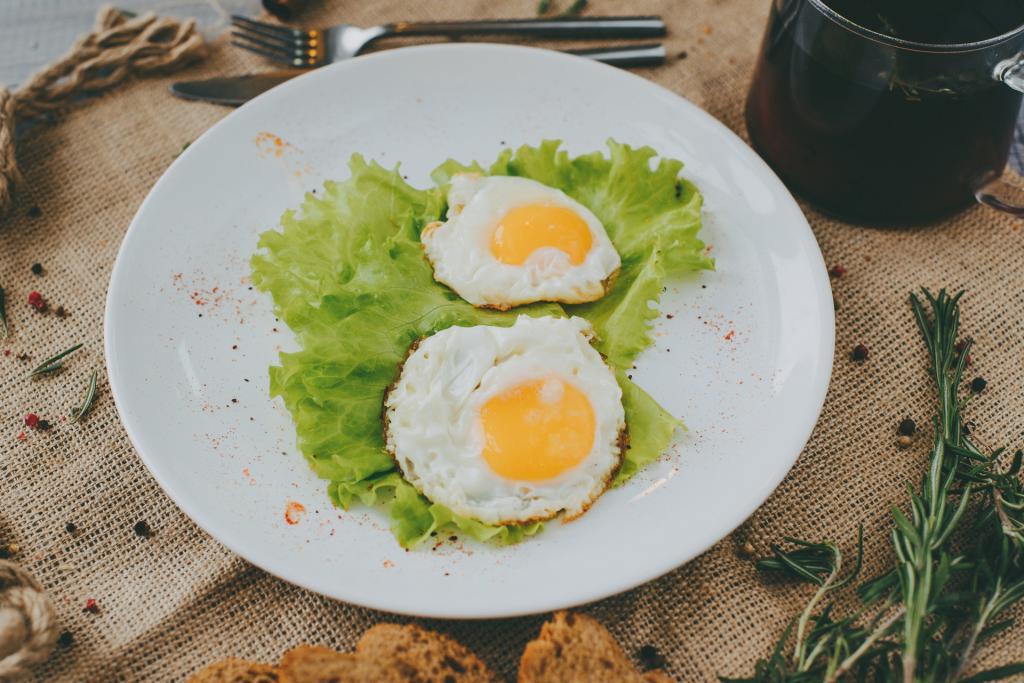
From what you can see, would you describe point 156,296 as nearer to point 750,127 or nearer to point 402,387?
point 402,387

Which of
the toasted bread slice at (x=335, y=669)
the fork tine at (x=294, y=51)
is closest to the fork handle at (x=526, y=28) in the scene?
the fork tine at (x=294, y=51)

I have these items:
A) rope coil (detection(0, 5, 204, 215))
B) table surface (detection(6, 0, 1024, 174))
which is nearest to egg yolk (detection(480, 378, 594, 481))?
rope coil (detection(0, 5, 204, 215))

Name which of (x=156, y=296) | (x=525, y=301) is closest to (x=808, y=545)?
(x=525, y=301)

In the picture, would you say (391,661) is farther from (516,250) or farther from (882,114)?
(882,114)

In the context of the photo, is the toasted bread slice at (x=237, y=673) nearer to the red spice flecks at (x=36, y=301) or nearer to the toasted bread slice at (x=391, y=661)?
the toasted bread slice at (x=391, y=661)

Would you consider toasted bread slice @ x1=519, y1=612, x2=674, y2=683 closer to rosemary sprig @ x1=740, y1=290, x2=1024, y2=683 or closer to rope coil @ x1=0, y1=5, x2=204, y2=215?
rosemary sprig @ x1=740, y1=290, x2=1024, y2=683

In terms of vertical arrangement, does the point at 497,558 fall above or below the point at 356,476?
below
